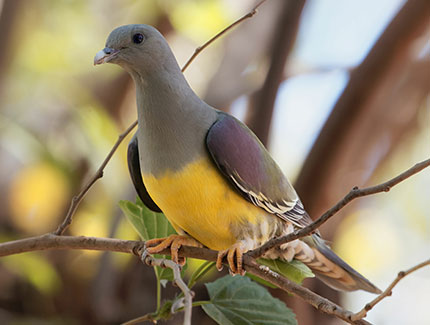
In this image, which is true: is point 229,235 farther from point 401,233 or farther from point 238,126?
point 401,233

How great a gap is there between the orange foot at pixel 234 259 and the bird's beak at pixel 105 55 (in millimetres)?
615

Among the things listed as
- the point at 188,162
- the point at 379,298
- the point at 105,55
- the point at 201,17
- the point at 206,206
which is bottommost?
the point at 379,298

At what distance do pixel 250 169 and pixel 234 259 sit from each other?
32cm

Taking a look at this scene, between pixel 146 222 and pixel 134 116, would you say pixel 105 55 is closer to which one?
pixel 146 222

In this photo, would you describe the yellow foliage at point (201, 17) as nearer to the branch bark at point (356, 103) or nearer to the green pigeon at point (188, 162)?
the branch bark at point (356, 103)

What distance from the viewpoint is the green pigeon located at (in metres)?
1.69

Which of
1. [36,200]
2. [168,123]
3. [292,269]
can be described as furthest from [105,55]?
[36,200]

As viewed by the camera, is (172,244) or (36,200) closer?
(172,244)

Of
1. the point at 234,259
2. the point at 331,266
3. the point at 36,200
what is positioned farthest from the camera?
the point at 36,200

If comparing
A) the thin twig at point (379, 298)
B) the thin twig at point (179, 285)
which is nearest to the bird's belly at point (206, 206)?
the thin twig at point (179, 285)

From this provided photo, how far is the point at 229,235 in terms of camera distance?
1.78m

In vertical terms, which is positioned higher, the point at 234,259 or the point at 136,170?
the point at 136,170

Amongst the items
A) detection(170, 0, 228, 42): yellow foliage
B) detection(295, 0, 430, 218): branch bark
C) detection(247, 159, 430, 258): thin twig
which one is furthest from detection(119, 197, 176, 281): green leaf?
detection(170, 0, 228, 42): yellow foliage

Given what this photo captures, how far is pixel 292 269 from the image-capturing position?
1.66 meters
